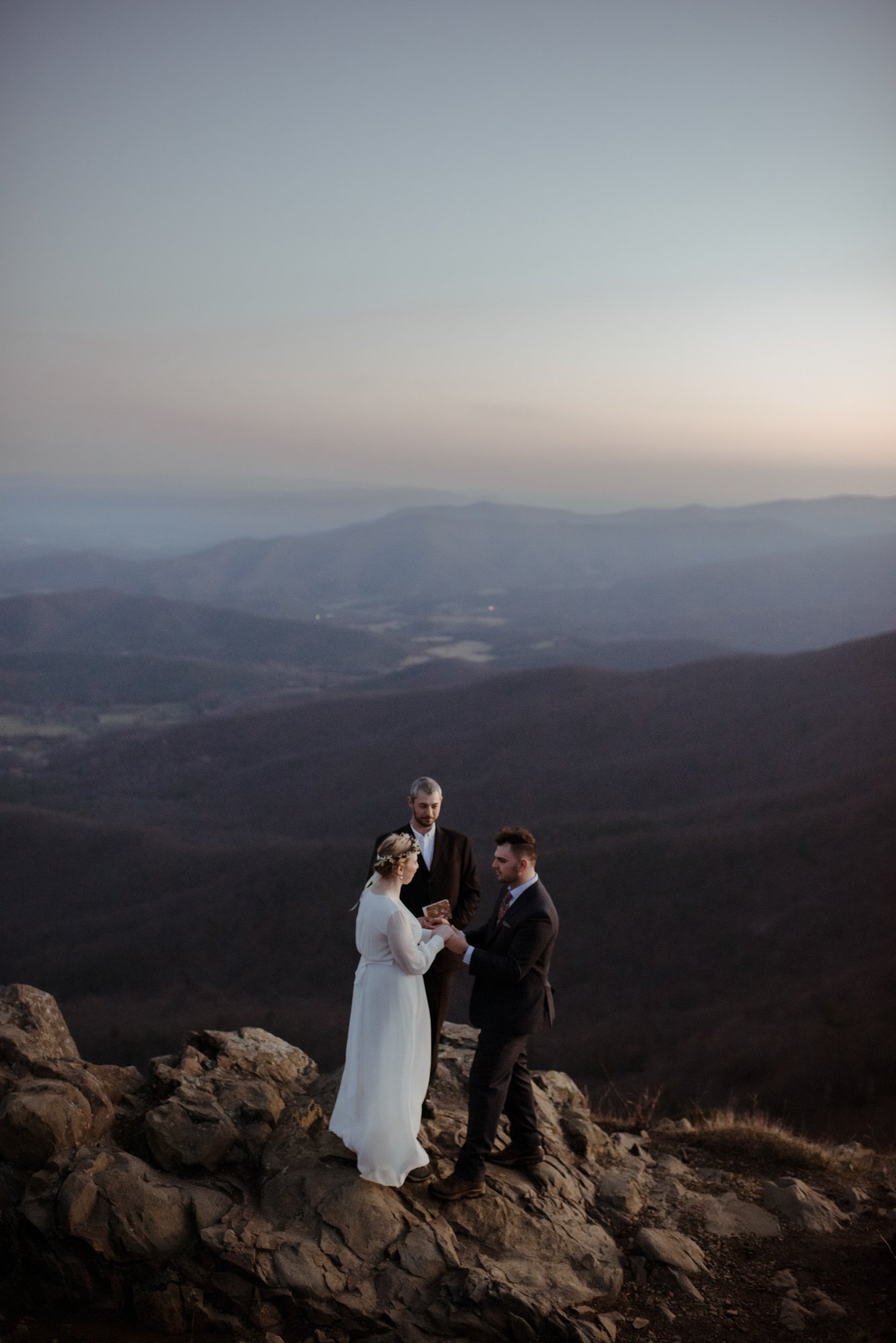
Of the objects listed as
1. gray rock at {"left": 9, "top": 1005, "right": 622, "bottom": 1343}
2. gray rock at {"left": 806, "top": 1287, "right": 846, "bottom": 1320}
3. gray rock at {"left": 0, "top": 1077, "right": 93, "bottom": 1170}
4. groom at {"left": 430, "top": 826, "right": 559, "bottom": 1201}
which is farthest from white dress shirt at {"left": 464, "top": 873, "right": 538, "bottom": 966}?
gray rock at {"left": 806, "top": 1287, "right": 846, "bottom": 1320}

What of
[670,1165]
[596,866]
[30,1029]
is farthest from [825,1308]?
[596,866]

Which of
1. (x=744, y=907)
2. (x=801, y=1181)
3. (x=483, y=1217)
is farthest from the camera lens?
(x=744, y=907)

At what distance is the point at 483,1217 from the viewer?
20.8 ft

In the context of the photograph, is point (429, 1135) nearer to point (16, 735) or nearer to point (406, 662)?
point (16, 735)

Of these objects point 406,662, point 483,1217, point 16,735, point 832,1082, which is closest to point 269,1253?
point 483,1217

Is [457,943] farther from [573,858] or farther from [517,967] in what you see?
[573,858]

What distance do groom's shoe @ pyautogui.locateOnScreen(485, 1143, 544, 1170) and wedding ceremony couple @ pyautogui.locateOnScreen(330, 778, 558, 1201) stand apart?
0.54 metres

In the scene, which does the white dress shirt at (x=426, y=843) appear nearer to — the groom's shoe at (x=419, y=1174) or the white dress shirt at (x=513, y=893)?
the white dress shirt at (x=513, y=893)

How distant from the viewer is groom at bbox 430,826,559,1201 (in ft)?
20.1

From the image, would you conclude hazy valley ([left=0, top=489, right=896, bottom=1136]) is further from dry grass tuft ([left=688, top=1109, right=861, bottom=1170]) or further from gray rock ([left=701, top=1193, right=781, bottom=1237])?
gray rock ([left=701, top=1193, right=781, bottom=1237])

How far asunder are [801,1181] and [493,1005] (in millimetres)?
4591

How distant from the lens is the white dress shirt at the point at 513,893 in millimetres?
6191

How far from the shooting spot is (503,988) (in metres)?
6.34

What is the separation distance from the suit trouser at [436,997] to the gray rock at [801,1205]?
146 inches
